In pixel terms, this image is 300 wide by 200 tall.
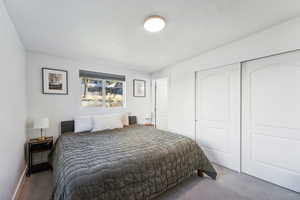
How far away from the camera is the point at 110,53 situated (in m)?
2.81

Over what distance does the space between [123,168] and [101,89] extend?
2558 millimetres

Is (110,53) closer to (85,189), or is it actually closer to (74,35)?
(74,35)

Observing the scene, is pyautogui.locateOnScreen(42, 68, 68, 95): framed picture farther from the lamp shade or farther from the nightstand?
the nightstand

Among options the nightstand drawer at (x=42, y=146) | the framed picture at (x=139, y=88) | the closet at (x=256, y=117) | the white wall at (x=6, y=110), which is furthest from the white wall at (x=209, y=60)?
the white wall at (x=6, y=110)

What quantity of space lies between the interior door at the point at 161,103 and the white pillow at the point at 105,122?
1.72 metres

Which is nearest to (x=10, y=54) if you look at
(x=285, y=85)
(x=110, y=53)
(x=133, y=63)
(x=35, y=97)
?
(x=35, y=97)

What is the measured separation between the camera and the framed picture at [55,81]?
2.71m

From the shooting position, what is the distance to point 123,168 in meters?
1.40

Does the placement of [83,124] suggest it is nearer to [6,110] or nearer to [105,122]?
[105,122]

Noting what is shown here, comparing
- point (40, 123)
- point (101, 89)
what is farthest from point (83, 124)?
point (101, 89)

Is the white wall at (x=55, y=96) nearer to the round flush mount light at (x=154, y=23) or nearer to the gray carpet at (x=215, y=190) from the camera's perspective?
the gray carpet at (x=215, y=190)

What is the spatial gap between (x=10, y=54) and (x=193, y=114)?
10.8ft

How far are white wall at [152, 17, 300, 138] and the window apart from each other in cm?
130

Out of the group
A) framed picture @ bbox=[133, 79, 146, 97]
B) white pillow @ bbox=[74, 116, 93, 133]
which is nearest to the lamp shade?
white pillow @ bbox=[74, 116, 93, 133]
